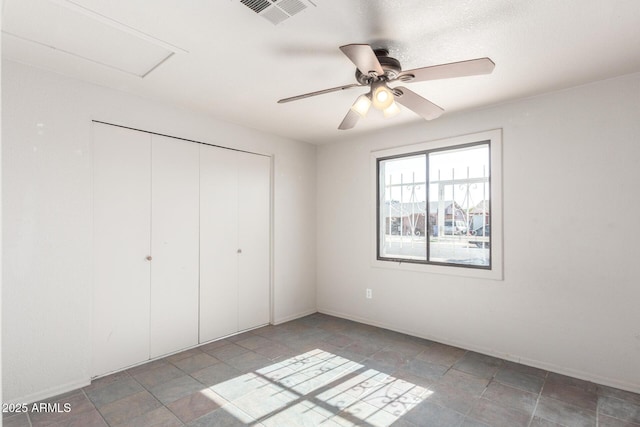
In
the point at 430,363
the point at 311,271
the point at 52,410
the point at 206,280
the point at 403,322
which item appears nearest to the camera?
the point at 52,410

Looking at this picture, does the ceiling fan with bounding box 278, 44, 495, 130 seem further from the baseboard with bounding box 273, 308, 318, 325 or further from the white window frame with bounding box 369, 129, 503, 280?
the baseboard with bounding box 273, 308, 318, 325

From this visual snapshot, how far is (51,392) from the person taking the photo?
2.83m

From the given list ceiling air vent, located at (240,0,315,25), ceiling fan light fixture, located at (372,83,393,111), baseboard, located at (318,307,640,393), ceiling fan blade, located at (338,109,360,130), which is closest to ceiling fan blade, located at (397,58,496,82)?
ceiling fan light fixture, located at (372,83,393,111)

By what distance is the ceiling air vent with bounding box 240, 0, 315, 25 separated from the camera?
80.5 inches

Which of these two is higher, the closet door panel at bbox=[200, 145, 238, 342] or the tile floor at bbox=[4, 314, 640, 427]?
the closet door panel at bbox=[200, 145, 238, 342]

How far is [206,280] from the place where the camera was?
3975mm

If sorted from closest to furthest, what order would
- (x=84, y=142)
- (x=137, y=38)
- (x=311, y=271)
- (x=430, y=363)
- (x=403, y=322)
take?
(x=137, y=38) → (x=84, y=142) → (x=430, y=363) → (x=403, y=322) → (x=311, y=271)

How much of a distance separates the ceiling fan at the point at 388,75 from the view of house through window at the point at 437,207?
130 cm

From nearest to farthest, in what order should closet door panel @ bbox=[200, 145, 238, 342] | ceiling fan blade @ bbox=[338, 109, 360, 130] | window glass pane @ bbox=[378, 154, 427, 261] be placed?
ceiling fan blade @ bbox=[338, 109, 360, 130] → closet door panel @ bbox=[200, 145, 238, 342] → window glass pane @ bbox=[378, 154, 427, 261]

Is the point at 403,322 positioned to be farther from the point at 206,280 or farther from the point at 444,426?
the point at 206,280

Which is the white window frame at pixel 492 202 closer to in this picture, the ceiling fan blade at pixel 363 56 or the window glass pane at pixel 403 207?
the window glass pane at pixel 403 207

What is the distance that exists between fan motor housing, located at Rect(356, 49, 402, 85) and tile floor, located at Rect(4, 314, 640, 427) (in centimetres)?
242

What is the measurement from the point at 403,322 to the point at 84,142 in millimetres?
3776

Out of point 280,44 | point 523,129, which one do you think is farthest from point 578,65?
point 280,44
